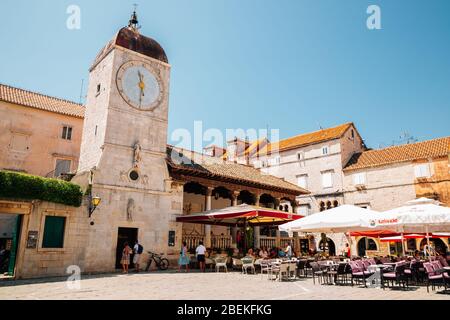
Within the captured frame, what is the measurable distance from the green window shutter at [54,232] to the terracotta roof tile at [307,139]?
2572cm

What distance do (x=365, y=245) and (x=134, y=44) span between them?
2598 cm

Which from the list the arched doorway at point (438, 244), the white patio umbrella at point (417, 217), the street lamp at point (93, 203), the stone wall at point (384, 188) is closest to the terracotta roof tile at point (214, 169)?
the street lamp at point (93, 203)

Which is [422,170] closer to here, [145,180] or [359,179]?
[359,179]

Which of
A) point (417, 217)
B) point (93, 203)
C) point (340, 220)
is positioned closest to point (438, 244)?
point (340, 220)

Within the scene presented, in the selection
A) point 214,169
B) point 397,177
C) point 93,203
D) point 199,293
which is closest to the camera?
point 199,293

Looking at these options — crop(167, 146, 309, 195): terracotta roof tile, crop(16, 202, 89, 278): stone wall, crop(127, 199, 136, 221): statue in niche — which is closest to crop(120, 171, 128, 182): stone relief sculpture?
crop(127, 199, 136, 221): statue in niche

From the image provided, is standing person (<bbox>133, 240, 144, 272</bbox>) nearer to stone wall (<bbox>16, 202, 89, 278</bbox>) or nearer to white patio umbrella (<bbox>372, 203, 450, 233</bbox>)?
stone wall (<bbox>16, 202, 89, 278</bbox>)

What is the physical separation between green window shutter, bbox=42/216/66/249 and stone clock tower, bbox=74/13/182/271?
1.20 metres

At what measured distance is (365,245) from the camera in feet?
99.7

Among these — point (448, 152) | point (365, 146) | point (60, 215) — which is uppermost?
point (365, 146)

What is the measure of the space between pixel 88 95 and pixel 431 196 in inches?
1032
